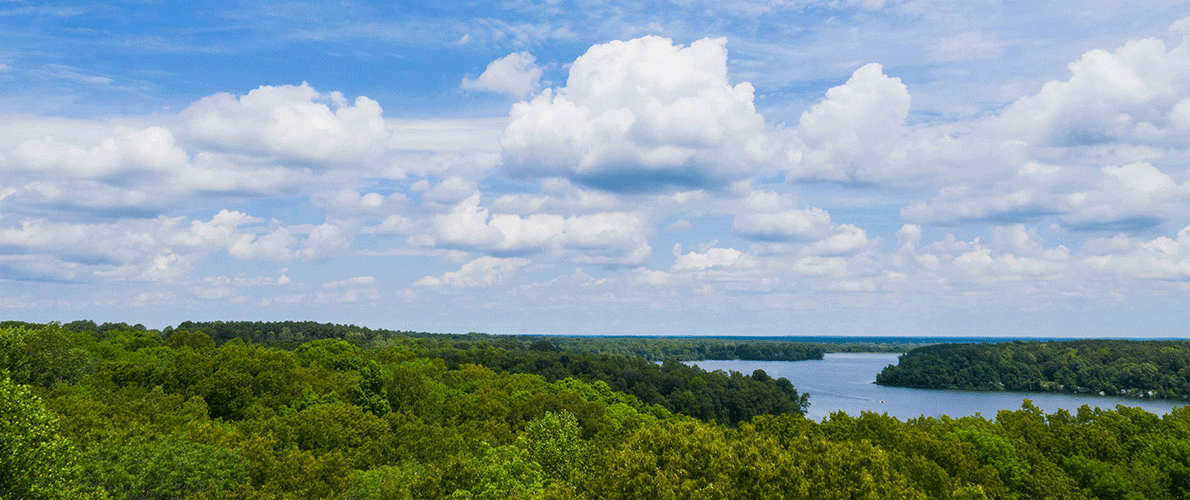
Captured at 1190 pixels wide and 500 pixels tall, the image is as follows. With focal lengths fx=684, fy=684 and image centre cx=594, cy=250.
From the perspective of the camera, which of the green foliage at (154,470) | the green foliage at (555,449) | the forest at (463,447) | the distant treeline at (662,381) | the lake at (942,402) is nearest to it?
the forest at (463,447)

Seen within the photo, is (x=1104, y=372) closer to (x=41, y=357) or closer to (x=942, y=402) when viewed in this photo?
(x=942, y=402)

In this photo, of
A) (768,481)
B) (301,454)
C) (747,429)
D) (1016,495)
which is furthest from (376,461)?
(1016,495)

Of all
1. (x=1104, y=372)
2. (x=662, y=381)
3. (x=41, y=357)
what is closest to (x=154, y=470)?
(x=41, y=357)

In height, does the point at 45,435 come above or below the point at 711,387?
above

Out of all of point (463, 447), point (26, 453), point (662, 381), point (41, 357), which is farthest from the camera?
point (662, 381)

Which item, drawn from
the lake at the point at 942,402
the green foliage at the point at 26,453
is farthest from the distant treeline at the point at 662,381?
the green foliage at the point at 26,453

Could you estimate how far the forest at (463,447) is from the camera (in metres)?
25.6

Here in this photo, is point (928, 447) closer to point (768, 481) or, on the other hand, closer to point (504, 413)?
point (768, 481)

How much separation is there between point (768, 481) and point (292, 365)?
69746 mm

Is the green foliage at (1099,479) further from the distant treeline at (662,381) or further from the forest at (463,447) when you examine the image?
the distant treeline at (662,381)

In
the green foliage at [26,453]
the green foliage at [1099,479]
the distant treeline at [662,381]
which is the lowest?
the distant treeline at [662,381]

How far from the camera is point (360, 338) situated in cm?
17975

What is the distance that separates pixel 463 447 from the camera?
5003 cm

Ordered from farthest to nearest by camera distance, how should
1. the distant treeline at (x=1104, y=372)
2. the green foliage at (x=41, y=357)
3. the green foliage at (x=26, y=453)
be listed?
1. the distant treeline at (x=1104, y=372)
2. the green foliage at (x=41, y=357)
3. the green foliage at (x=26, y=453)
